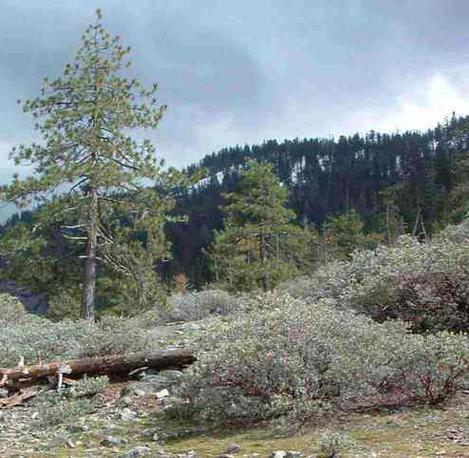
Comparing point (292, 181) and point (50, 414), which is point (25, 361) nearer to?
point (50, 414)

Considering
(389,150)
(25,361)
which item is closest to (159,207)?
(25,361)

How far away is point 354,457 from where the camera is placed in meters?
4.78

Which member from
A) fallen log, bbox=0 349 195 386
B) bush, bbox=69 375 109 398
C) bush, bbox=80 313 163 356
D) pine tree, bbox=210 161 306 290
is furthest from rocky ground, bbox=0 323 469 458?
pine tree, bbox=210 161 306 290

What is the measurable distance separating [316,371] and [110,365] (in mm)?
3717

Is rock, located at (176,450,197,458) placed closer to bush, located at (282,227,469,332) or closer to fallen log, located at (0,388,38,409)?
fallen log, located at (0,388,38,409)

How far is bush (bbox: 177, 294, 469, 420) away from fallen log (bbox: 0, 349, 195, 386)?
2120 millimetres

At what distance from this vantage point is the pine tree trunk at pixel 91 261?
53.2ft

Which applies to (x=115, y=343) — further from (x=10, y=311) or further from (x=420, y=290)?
(x=10, y=311)

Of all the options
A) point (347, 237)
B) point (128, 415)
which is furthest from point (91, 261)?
point (347, 237)

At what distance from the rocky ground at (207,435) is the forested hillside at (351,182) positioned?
2698 centimetres

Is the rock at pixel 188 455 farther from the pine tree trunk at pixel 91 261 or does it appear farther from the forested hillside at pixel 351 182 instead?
the forested hillside at pixel 351 182

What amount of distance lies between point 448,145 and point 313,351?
117111 mm

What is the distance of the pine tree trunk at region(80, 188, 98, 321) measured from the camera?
16.2m

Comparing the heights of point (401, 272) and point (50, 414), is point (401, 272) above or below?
above
